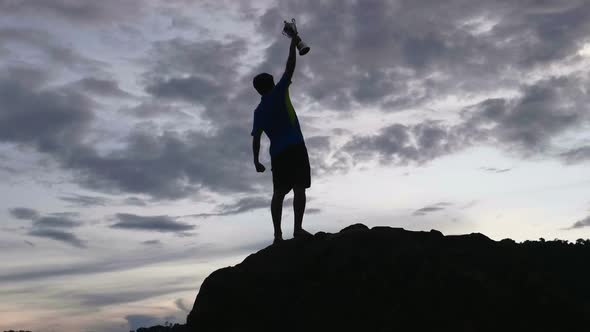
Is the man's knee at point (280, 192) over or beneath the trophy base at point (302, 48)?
beneath

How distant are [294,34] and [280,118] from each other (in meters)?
1.24

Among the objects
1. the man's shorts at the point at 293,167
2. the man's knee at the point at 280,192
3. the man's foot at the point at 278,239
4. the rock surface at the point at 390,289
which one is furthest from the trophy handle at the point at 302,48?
the man's foot at the point at 278,239

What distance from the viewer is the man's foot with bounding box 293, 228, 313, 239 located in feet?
29.3

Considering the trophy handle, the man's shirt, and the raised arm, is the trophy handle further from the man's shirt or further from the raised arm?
the man's shirt

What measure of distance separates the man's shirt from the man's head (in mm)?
176

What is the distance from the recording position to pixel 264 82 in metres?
9.40

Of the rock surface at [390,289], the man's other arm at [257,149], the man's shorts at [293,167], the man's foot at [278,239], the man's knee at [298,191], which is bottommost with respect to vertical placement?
the rock surface at [390,289]

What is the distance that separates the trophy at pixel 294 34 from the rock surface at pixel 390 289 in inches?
101

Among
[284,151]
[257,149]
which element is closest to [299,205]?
[284,151]

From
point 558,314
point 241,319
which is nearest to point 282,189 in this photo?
point 241,319

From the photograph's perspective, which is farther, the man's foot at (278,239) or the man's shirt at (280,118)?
the man's foot at (278,239)

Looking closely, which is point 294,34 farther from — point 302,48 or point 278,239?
point 278,239

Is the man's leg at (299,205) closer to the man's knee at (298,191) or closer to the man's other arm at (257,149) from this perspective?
the man's knee at (298,191)

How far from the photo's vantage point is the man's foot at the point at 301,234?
29.3 feet
